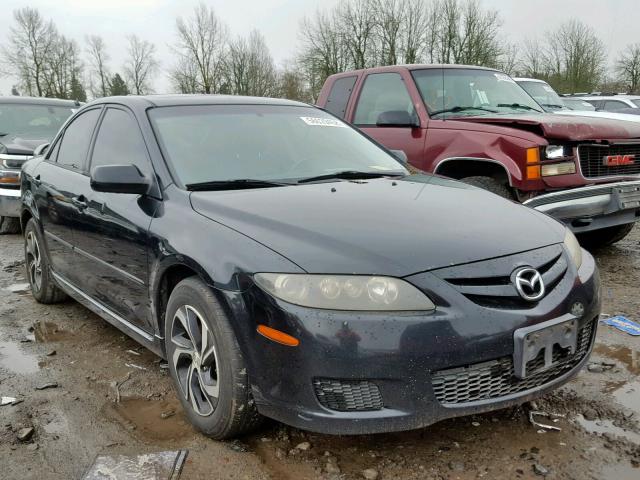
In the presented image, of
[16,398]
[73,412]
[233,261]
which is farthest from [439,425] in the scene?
[16,398]

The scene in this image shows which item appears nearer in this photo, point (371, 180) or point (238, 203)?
point (238, 203)

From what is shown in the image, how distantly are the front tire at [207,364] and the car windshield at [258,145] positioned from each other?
0.70 m

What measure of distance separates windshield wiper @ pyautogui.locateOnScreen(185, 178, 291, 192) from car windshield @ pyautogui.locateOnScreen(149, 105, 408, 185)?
28 millimetres

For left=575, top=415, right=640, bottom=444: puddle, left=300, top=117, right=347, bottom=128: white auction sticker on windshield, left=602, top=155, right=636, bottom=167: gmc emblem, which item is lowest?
left=575, top=415, right=640, bottom=444: puddle

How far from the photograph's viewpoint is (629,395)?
2.92 metres

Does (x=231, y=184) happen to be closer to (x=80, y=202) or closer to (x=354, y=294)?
(x=354, y=294)

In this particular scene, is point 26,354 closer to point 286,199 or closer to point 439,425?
point 286,199

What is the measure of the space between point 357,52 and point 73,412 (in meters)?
41.2

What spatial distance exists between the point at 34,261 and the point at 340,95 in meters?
3.66

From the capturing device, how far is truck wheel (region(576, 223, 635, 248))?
5.85 meters

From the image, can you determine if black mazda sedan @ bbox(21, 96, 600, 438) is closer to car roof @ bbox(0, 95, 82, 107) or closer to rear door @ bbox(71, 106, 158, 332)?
rear door @ bbox(71, 106, 158, 332)

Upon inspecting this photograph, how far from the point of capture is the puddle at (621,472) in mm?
2229

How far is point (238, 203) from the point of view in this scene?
2.68 m

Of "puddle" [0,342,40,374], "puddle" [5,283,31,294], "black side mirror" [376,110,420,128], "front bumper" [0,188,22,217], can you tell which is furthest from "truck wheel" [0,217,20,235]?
"black side mirror" [376,110,420,128]
